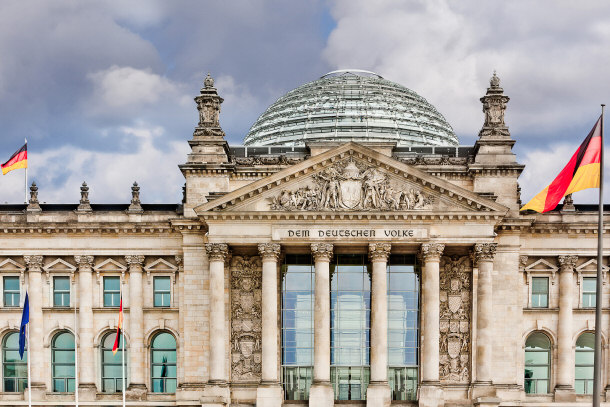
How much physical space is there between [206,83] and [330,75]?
23822 millimetres

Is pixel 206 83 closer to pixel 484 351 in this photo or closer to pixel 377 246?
pixel 377 246

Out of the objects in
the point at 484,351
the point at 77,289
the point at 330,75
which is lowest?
the point at 484,351

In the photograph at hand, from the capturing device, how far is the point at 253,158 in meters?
Answer: 63.2

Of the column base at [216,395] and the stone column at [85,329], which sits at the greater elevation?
the stone column at [85,329]

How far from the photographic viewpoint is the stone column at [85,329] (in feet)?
201

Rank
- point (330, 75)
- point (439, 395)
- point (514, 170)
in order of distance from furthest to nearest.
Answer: point (330, 75) < point (514, 170) < point (439, 395)

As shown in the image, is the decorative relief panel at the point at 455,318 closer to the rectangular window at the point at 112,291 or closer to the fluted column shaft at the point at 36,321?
the rectangular window at the point at 112,291

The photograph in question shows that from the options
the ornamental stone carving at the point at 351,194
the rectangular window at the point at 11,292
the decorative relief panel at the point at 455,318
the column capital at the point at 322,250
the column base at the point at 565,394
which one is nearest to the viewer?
the column capital at the point at 322,250

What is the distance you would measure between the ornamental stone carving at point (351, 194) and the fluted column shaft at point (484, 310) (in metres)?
5.19

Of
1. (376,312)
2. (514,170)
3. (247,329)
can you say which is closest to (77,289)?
(247,329)

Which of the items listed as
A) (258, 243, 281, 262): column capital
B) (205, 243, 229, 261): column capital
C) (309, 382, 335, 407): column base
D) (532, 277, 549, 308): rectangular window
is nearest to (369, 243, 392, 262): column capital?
(258, 243, 281, 262): column capital

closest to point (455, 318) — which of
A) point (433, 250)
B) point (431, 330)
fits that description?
point (431, 330)

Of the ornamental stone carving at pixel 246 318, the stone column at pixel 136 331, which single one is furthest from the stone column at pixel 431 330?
the stone column at pixel 136 331

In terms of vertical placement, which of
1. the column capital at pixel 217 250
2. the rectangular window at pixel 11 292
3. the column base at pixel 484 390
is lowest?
the column base at pixel 484 390
